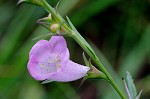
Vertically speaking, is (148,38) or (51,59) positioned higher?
(51,59)

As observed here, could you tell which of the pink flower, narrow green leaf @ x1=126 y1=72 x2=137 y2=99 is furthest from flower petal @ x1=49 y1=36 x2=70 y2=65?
narrow green leaf @ x1=126 y1=72 x2=137 y2=99

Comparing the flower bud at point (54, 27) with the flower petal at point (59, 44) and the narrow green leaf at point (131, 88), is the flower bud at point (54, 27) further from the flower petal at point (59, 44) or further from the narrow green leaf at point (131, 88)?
the narrow green leaf at point (131, 88)

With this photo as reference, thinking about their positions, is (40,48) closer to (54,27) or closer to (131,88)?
(54,27)

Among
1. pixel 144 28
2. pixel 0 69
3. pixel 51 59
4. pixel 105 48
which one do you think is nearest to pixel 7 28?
pixel 0 69

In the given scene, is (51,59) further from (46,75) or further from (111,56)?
(111,56)

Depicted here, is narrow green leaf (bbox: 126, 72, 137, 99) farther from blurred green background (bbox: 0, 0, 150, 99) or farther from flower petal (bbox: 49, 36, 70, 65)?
blurred green background (bbox: 0, 0, 150, 99)
